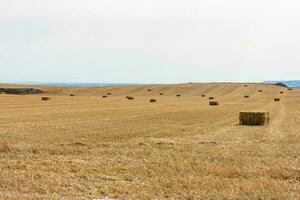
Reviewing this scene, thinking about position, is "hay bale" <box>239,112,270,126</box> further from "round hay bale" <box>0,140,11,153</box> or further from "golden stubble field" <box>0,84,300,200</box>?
"round hay bale" <box>0,140,11,153</box>

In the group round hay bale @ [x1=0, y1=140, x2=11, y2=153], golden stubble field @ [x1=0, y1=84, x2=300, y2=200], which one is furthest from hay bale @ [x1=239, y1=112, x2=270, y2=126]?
round hay bale @ [x1=0, y1=140, x2=11, y2=153]

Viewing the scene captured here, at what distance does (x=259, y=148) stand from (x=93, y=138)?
6546 mm

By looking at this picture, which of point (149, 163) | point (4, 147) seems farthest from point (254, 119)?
point (4, 147)

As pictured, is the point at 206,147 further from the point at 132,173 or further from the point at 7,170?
the point at 7,170

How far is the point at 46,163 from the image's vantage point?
560 inches

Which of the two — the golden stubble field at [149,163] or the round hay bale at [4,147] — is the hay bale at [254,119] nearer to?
the golden stubble field at [149,163]

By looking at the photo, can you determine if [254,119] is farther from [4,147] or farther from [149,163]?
[4,147]

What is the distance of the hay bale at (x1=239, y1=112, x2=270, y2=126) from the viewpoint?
88.5ft

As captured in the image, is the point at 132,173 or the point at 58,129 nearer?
the point at 132,173

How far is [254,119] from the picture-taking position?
27.1 metres

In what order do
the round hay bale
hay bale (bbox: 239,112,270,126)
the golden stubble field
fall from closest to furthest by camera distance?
the golden stubble field → the round hay bale → hay bale (bbox: 239,112,270,126)

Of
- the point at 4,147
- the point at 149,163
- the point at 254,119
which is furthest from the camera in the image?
the point at 254,119

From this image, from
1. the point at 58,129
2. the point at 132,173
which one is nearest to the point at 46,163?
the point at 132,173

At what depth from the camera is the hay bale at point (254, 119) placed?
26984 millimetres
